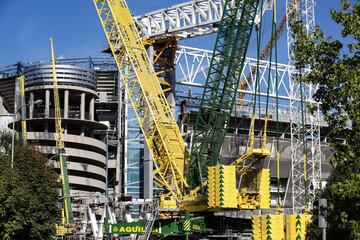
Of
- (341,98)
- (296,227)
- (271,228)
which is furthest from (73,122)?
(341,98)

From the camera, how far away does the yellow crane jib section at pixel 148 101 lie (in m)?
77.0

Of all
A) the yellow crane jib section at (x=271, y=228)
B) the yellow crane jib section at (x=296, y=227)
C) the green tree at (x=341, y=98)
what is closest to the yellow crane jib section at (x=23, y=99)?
the yellow crane jib section at (x=271, y=228)

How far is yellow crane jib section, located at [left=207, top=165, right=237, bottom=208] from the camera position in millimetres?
62031

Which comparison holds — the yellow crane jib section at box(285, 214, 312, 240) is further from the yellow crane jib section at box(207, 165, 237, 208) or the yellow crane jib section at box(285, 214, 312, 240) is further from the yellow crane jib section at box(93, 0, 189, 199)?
the yellow crane jib section at box(93, 0, 189, 199)

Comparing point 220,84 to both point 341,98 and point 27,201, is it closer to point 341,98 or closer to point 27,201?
point 27,201

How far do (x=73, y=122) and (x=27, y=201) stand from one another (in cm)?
9440

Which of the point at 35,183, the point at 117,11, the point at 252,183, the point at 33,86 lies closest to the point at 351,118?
the point at 35,183

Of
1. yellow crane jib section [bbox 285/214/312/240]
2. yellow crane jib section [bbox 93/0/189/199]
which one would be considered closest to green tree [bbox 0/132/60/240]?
→ yellow crane jib section [bbox 285/214/312/240]

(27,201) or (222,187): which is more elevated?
(222,187)

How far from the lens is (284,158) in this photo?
130 m

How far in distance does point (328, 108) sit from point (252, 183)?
4461 centimetres

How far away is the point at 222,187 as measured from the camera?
6231 cm

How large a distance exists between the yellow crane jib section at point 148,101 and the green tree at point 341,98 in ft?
163

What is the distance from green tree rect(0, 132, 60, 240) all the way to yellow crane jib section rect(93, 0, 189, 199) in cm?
2639
